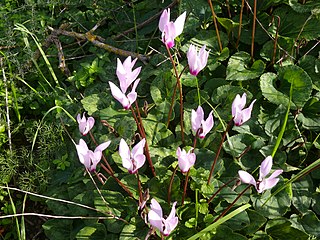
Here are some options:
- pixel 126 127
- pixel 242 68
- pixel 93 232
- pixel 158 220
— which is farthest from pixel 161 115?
pixel 158 220

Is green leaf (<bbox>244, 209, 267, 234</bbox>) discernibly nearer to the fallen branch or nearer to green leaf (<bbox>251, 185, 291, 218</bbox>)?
green leaf (<bbox>251, 185, 291, 218</bbox>)

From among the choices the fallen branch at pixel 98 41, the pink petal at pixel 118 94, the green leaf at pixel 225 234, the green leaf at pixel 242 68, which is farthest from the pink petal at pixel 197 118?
the fallen branch at pixel 98 41

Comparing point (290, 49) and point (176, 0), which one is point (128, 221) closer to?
point (290, 49)

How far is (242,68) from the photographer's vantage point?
7.80ft

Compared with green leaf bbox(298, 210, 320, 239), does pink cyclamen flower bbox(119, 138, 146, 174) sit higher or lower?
higher

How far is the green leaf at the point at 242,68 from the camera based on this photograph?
7.64 ft

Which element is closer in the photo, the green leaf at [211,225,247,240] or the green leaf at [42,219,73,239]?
the green leaf at [211,225,247,240]

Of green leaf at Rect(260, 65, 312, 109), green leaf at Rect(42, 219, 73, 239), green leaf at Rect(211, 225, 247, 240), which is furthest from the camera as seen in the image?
green leaf at Rect(260, 65, 312, 109)

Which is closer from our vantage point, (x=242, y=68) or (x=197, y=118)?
(x=197, y=118)

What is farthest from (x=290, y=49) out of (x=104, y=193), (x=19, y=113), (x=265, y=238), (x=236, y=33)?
(x=19, y=113)

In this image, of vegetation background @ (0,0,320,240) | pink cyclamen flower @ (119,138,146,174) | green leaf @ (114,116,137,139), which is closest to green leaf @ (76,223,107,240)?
vegetation background @ (0,0,320,240)

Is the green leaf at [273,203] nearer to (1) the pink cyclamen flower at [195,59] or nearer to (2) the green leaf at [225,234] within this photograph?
(2) the green leaf at [225,234]

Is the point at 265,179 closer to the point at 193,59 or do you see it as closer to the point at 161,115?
the point at 193,59

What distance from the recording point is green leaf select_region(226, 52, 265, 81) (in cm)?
233
